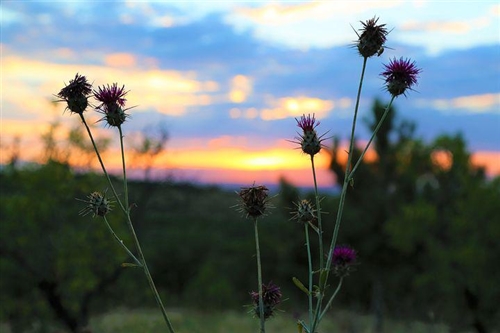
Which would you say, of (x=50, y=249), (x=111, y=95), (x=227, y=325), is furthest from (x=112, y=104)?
(x=227, y=325)

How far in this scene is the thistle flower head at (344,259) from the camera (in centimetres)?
513

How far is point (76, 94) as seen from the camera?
4328 mm

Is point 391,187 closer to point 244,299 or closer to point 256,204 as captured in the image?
point 244,299

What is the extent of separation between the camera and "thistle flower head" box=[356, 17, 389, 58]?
432 centimetres

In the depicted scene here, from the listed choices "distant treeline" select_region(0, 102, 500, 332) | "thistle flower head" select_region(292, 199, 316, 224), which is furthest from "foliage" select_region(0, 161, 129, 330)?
"thistle flower head" select_region(292, 199, 316, 224)

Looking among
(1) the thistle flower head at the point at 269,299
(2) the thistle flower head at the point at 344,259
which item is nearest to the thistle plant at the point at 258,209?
(1) the thistle flower head at the point at 269,299

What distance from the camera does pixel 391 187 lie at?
1316 inches

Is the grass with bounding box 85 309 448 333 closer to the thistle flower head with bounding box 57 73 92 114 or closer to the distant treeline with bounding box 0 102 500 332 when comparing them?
the distant treeline with bounding box 0 102 500 332

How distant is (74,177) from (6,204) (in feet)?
7.25

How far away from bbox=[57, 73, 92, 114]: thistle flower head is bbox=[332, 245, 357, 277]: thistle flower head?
6.97 ft

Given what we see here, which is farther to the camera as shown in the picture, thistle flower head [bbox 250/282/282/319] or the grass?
the grass

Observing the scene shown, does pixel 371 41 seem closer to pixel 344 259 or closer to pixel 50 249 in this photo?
pixel 344 259

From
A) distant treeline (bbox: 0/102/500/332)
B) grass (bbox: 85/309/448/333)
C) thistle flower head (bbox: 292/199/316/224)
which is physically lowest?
grass (bbox: 85/309/448/333)

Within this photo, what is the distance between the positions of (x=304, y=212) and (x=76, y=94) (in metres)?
1.63
